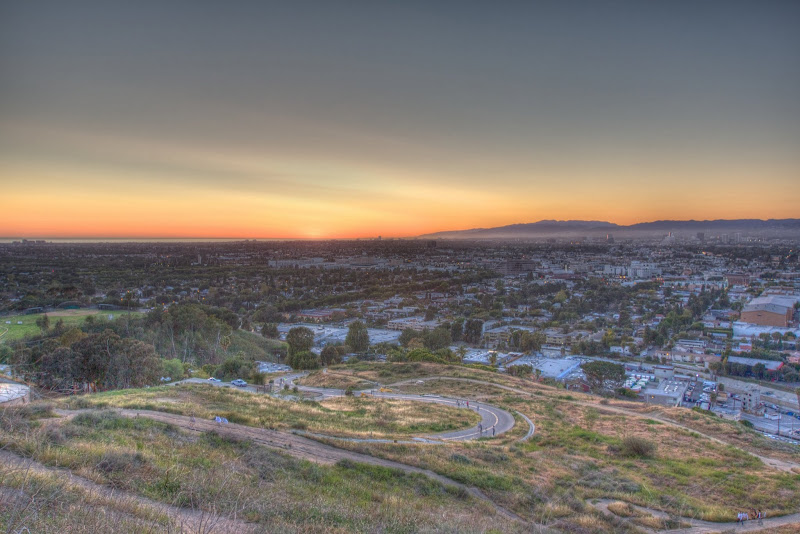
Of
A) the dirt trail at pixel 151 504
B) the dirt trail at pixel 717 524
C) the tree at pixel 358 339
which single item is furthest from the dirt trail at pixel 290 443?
the tree at pixel 358 339

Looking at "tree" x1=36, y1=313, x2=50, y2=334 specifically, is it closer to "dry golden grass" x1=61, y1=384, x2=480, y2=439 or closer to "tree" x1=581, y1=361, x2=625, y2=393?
"dry golden grass" x1=61, y1=384, x2=480, y2=439

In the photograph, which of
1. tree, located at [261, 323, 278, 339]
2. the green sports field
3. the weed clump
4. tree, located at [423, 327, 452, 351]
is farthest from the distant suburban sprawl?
tree, located at [261, 323, 278, 339]

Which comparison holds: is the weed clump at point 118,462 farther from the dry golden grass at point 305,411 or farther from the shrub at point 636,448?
the shrub at point 636,448

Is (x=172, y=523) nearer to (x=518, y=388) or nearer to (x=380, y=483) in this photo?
(x=380, y=483)

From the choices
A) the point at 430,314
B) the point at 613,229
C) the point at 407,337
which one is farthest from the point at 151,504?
the point at 613,229

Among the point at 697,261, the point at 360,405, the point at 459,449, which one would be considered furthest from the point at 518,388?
the point at 697,261

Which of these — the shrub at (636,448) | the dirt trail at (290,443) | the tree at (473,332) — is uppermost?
the dirt trail at (290,443)
